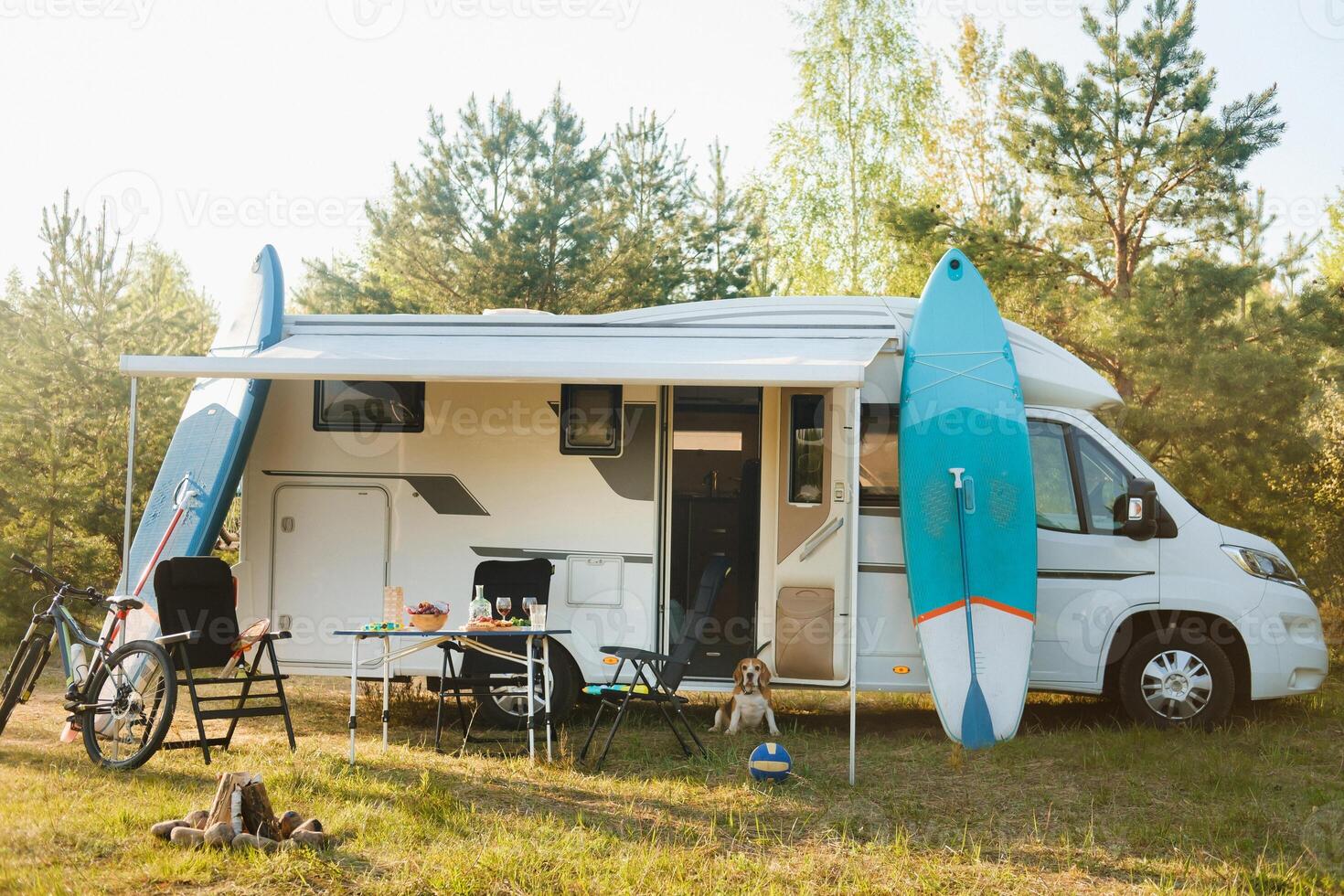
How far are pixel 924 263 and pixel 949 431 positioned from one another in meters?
6.01

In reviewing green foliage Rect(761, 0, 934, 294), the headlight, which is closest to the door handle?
the headlight

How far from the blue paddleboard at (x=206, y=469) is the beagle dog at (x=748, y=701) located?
308cm

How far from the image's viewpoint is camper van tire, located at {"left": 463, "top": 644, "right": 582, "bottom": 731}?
671 cm

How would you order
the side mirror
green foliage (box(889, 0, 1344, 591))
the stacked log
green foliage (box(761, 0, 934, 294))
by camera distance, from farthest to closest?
green foliage (box(761, 0, 934, 294))
green foliage (box(889, 0, 1344, 591))
the side mirror
the stacked log

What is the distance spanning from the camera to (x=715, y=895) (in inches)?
151

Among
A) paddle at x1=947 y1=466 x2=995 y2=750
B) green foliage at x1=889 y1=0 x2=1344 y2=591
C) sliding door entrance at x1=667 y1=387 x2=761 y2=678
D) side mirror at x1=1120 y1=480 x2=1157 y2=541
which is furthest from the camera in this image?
green foliage at x1=889 y1=0 x2=1344 y2=591

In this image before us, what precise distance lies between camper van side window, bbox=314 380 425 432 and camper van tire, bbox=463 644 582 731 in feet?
4.83

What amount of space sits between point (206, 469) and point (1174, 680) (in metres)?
5.59

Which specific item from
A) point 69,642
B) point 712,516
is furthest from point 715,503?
point 69,642

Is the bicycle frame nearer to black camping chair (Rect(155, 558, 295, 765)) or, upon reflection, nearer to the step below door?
black camping chair (Rect(155, 558, 295, 765))

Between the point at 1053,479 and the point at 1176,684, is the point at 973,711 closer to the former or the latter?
the point at 1176,684

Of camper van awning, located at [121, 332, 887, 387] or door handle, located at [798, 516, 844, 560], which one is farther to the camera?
door handle, located at [798, 516, 844, 560]

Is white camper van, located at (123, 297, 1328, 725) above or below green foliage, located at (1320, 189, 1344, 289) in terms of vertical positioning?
below

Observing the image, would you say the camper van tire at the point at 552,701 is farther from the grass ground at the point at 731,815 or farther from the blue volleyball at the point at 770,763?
the blue volleyball at the point at 770,763
